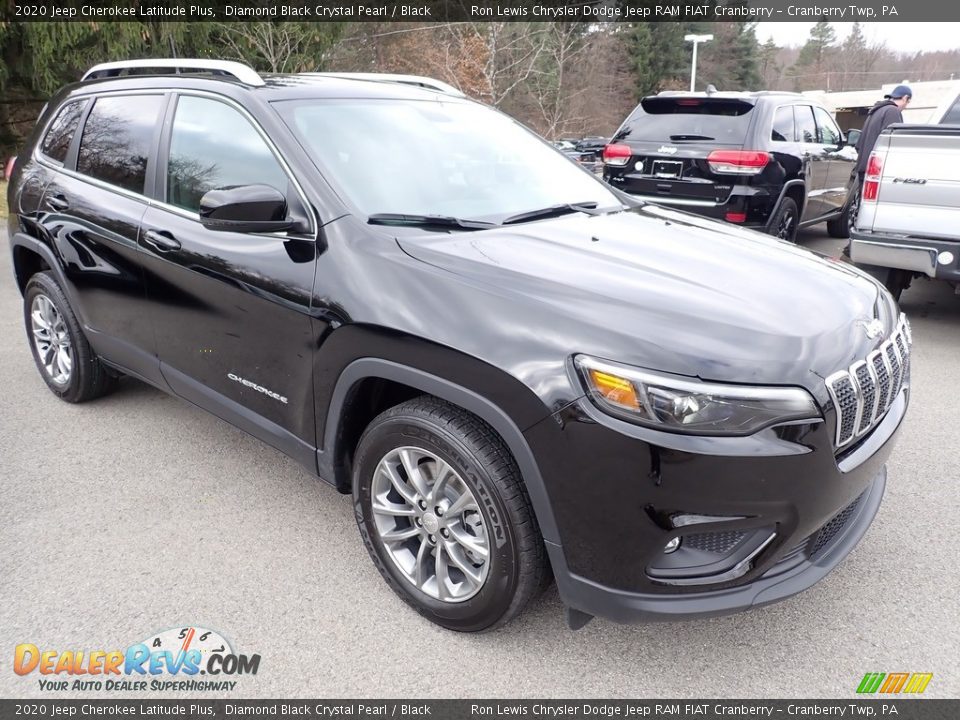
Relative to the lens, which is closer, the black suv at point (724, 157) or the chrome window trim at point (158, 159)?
the chrome window trim at point (158, 159)

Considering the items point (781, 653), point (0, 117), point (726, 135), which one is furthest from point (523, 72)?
point (781, 653)

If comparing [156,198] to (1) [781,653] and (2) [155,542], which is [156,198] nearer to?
(2) [155,542]

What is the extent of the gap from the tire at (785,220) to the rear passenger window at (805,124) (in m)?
0.90

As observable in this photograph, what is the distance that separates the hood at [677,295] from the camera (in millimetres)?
2004

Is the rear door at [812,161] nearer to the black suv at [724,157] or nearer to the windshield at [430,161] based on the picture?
the black suv at [724,157]

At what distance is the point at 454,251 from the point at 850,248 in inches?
170

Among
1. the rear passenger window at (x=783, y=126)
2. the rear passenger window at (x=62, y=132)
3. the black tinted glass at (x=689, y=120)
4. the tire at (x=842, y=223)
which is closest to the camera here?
the rear passenger window at (x=62, y=132)

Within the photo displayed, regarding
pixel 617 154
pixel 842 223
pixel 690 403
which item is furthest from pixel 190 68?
pixel 842 223

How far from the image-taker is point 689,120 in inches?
300

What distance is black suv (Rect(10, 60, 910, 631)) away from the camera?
199 cm

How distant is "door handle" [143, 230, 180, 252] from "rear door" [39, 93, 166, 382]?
115 mm

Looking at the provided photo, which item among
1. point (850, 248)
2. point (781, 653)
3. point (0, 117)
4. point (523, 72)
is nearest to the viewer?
point (781, 653)

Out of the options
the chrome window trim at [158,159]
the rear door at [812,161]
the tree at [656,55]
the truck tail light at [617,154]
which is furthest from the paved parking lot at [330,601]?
the tree at [656,55]

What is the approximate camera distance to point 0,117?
16703mm
